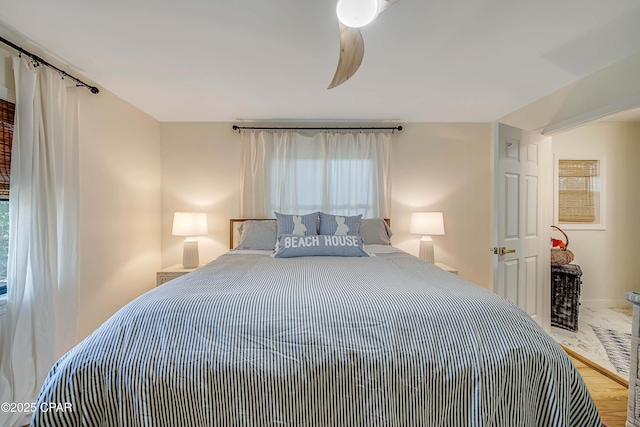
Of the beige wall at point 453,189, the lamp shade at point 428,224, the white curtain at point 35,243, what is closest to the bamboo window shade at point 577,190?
the beige wall at point 453,189

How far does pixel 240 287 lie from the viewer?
4.24 feet

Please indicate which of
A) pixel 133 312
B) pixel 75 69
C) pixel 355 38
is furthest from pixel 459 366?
pixel 75 69

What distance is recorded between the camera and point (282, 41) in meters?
1.67

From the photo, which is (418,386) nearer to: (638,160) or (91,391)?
(91,391)

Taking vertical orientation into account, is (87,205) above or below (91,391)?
above

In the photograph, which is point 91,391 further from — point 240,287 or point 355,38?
→ point 355,38

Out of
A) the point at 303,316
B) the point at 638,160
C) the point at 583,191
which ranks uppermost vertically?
the point at 638,160

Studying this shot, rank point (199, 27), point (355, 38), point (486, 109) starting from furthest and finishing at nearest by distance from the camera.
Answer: point (486, 109) < point (199, 27) < point (355, 38)

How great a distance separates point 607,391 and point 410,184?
232 centimetres

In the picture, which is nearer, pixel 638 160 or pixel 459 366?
pixel 459 366

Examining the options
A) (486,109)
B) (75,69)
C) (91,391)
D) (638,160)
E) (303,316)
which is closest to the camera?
(91,391)

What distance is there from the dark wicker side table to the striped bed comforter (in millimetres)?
2340

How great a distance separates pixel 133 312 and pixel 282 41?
166 cm

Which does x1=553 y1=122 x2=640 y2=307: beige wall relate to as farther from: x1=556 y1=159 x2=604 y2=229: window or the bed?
the bed
